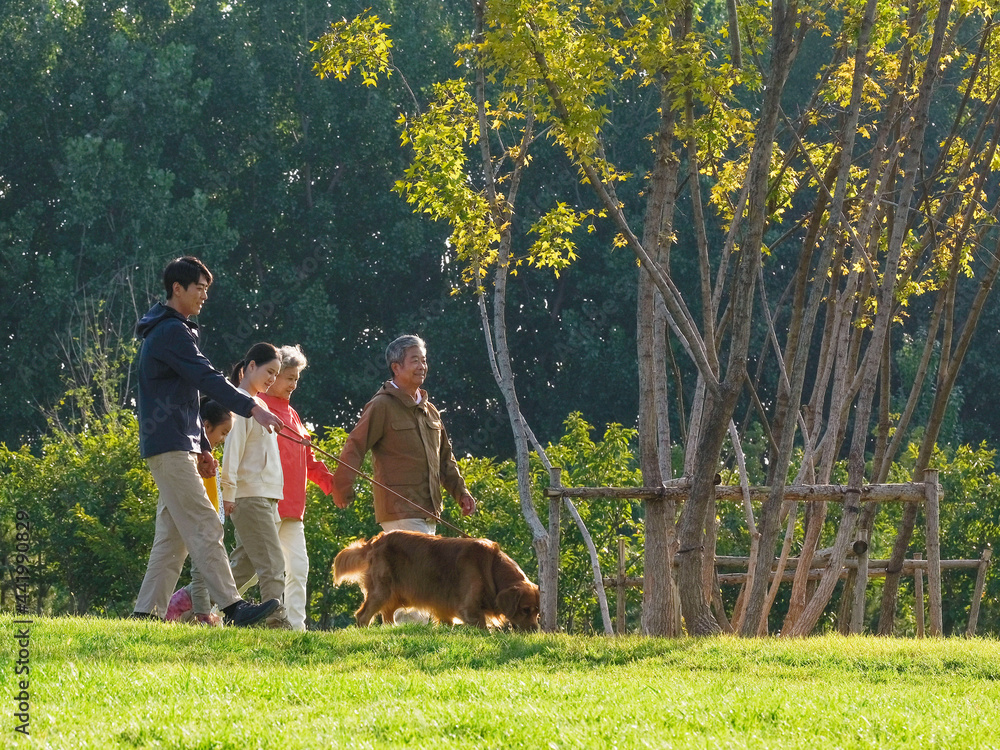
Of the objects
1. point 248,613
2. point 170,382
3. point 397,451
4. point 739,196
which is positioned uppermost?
point 739,196

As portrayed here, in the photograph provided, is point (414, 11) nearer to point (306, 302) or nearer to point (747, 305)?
point (306, 302)

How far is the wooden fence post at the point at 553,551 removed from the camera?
8930mm

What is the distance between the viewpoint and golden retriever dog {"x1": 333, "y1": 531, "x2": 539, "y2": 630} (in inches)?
324

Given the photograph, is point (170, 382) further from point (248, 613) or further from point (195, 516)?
point (248, 613)

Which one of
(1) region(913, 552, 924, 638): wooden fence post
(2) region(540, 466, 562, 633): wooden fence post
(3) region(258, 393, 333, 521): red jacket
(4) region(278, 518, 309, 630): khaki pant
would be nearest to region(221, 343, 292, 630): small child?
(3) region(258, 393, 333, 521): red jacket

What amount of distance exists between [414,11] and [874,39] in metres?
23.4

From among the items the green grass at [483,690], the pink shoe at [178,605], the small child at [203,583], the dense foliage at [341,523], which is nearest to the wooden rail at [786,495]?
the green grass at [483,690]

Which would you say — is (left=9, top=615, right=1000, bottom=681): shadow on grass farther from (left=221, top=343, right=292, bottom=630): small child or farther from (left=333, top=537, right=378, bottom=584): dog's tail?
(left=333, top=537, right=378, bottom=584): dog's tail

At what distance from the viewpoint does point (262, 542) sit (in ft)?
27.3

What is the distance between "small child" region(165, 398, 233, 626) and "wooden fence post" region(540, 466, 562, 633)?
221cm

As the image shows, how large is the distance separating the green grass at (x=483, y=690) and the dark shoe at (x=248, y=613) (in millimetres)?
225

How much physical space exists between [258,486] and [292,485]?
63 cm

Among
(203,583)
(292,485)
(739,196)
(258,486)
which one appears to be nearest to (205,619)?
(203,583)

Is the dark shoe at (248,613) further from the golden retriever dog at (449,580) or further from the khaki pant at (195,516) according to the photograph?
the golden retriever dog at (449,580)
